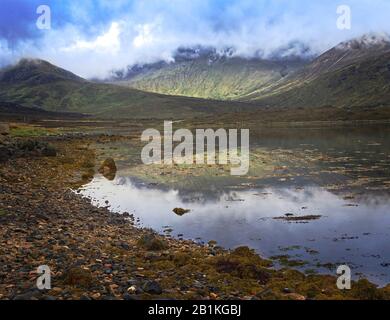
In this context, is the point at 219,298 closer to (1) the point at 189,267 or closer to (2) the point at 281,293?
(2) the point at 281,293

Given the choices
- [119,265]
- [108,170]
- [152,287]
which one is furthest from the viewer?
[108,170]

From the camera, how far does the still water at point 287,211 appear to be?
68.2 ft

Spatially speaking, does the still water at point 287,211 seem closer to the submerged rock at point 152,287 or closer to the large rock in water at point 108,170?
the large rock in water at point 108,170

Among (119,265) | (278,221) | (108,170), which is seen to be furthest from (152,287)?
(108,170)

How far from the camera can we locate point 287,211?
98.8ft

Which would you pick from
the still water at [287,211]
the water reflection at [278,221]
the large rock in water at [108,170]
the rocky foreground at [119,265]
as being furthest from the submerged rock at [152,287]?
the large rock in water at [108,170]

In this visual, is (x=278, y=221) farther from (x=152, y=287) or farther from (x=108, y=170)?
(x=108, y=170)

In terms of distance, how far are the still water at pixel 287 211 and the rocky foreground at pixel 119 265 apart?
7.60ft

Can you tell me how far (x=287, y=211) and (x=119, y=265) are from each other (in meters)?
15.9
